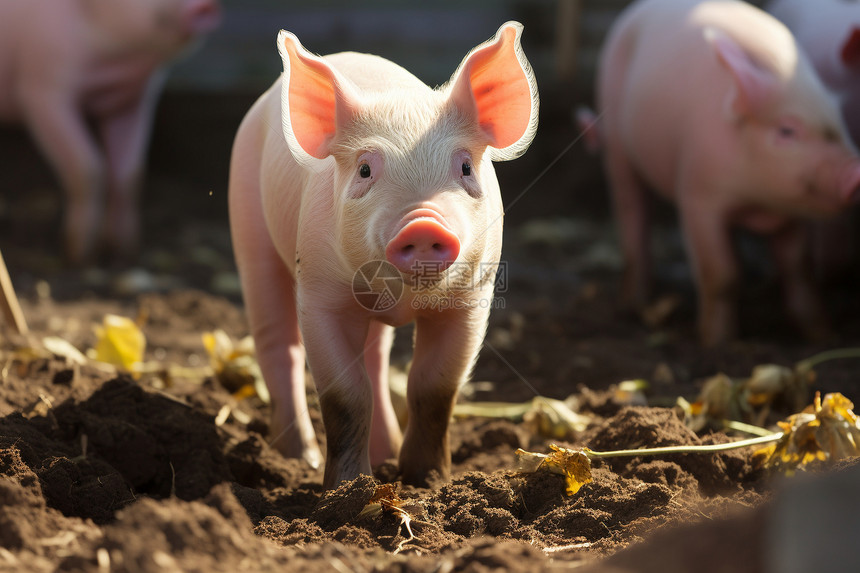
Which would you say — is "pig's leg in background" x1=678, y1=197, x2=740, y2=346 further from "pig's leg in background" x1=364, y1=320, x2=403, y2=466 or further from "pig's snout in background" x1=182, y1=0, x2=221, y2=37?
"pig's snout in background" x1=182, y1=0, x2=221, y2=37

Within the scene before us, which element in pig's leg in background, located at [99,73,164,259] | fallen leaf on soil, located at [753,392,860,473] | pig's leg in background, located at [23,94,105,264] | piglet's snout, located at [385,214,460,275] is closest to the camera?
piglet's snout, located at [385,214,460,275]

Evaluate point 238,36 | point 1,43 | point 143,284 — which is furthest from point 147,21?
point 238,36

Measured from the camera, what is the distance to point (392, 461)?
343 cm

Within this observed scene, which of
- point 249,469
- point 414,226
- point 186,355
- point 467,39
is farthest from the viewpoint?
point 467,39

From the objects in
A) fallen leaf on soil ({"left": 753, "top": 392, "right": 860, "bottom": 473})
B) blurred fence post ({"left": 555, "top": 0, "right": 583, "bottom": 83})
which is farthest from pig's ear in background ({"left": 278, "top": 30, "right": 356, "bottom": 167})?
blurred fence post ({"left": 555, "top": 0, "right": 583, "bottom": 83})

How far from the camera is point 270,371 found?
3592 millimetres

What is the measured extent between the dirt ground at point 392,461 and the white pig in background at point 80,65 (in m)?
0.69

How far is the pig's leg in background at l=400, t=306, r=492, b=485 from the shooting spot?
3035mm

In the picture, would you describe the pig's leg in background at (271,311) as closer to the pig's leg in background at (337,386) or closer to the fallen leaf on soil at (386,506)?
the pig's leg in background at (337,386)

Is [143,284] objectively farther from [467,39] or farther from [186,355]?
[467,39]

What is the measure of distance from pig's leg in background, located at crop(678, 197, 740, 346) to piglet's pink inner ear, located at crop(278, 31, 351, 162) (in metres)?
2.82

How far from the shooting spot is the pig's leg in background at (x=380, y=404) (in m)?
3.50

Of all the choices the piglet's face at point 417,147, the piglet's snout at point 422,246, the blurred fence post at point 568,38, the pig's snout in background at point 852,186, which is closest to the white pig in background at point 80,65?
the blurred fence post at point 568,38

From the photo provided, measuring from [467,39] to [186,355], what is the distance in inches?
207
